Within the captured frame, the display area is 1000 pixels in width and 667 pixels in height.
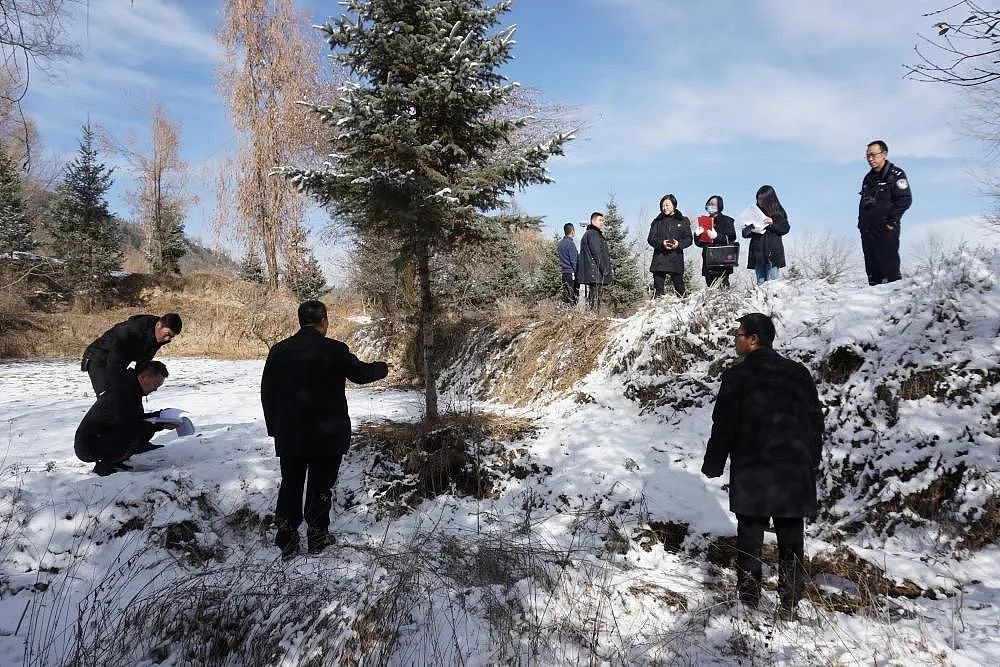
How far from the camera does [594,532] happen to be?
4.66 metres

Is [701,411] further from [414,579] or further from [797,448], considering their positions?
[414,579]

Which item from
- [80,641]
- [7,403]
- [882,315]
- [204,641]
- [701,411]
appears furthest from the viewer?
[7,403]

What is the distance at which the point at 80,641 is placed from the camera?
2.80 meters

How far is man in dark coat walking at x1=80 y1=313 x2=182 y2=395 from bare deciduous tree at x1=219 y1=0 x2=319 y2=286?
16.6 m

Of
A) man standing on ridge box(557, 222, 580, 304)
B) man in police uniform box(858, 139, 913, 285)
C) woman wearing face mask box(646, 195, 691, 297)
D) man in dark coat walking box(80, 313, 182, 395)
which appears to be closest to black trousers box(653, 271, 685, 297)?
woman wearing face mask box(646, 195, 691, 297)

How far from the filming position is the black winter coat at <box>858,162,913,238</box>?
645 cm

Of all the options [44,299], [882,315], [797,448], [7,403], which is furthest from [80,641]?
[44,299]

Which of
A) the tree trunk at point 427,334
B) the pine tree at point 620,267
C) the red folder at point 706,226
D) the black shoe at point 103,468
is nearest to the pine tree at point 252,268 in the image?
the pine tree at point 620,267

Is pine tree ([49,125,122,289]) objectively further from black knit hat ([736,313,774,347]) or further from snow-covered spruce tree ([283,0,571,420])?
black knit hat ([736,313,774,347])

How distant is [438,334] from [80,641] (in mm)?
8609

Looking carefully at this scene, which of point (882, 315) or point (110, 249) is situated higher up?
point (110, 249)

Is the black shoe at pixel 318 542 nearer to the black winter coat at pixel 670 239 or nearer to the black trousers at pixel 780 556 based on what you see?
the black trousers at pixel 780 556

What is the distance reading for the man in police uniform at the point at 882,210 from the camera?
649 centimetres

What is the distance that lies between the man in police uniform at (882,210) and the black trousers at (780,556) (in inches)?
197
